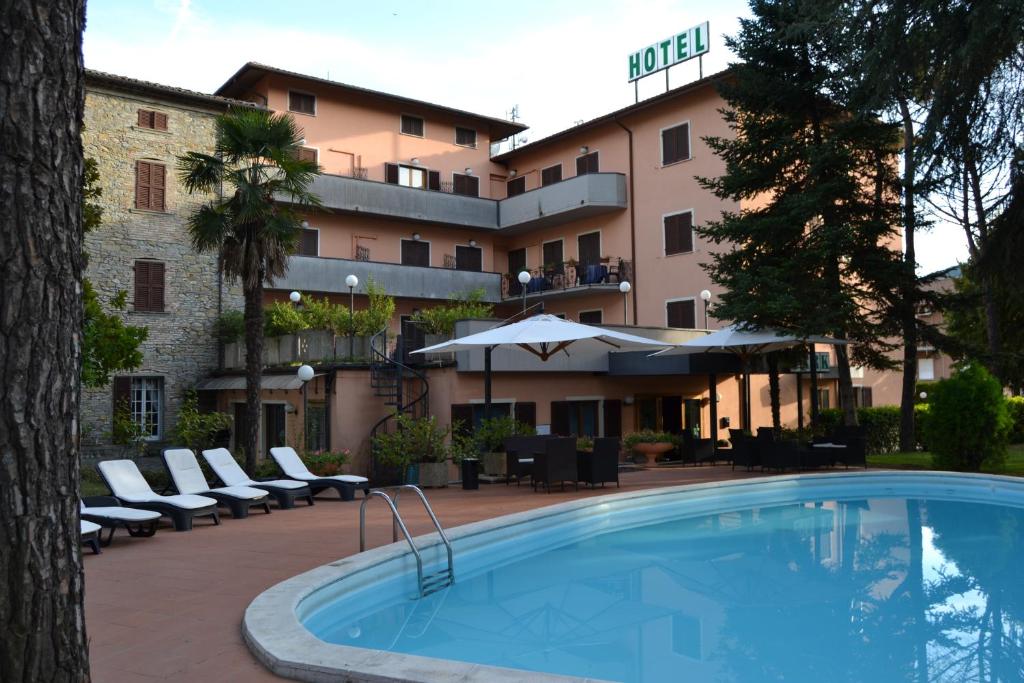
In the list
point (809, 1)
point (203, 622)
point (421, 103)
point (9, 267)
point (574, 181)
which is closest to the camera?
point (9, 267)

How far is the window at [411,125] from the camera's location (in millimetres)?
31578

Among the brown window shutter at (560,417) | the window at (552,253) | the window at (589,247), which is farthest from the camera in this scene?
the window at (552,253)

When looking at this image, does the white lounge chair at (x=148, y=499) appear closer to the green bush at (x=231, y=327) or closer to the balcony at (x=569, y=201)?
the green bush at (x=231, y=327)

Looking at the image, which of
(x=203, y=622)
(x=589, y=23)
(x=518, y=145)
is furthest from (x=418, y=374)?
(x=518, y=145)

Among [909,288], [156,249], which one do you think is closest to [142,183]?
[156,249]

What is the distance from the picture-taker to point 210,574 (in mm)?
7754

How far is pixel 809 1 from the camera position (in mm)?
15234

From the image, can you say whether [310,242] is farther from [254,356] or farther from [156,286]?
[254,356]

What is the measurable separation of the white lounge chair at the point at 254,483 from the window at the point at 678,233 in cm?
1718

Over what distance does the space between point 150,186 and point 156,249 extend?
1.78 metres

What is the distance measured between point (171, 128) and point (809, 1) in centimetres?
1758

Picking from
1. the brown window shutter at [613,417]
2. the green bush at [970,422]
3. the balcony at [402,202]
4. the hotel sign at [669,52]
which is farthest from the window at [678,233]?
the green bush at [970,422]

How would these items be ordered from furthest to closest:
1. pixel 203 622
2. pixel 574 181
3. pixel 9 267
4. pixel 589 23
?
pixel 574 181
pixel 589 23
pixel 203 622
pixel 9 267

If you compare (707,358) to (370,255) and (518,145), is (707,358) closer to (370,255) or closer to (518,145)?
(370,255)
